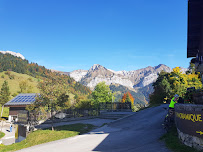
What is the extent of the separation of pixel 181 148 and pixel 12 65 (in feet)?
583

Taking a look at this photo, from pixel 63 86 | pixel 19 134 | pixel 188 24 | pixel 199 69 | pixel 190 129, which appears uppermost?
pixel 188 24

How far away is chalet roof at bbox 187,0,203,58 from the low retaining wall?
26.9 ft

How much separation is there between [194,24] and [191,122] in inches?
403

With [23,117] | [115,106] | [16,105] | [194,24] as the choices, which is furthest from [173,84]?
[16,105]

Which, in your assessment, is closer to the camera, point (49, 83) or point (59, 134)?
point (59, 134)

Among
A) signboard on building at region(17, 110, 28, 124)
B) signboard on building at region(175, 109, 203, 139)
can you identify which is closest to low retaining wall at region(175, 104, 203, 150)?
signboard on building at region(175, 109, 203, 139)

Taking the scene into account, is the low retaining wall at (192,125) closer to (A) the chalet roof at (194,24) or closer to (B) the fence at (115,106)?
(A) the chalet roof at (194,24)

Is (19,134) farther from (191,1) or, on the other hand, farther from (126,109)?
(191,1)

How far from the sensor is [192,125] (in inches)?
261

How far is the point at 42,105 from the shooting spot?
56.2ft

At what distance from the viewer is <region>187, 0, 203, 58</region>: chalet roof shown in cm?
1195

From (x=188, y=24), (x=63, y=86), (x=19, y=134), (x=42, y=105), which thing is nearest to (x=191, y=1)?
(x=188, y=24)

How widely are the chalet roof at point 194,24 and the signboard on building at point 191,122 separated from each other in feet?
27.5

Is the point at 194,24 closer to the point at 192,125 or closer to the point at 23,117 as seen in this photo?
the point at 192,125
